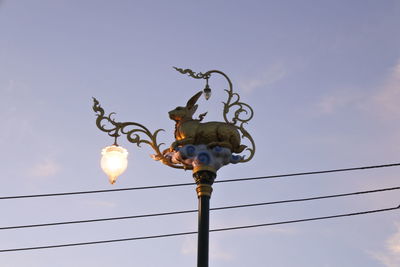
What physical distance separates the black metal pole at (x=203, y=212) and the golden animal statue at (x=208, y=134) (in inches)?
21.7

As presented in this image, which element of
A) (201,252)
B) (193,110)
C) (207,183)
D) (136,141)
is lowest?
(201,252)

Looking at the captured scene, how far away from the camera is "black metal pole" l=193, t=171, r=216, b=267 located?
9.90 metres

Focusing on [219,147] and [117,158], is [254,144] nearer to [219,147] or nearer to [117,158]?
[219,147]

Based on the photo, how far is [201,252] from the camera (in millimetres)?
9914

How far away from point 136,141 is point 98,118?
852 millimetres

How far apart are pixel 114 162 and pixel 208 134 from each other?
1726 millimetres

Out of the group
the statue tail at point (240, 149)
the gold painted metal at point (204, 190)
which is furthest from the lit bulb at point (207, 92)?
the gold painted metal at point (204, 190)

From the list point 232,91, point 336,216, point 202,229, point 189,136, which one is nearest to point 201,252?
point 202,229

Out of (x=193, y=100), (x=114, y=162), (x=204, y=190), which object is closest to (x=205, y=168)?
(x=204, y=190)

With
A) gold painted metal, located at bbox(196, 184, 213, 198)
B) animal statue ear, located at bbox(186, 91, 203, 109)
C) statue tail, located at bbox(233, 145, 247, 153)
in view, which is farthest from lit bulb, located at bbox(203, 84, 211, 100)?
gold painted metal, located at bbox(196, 184, 213, 198)

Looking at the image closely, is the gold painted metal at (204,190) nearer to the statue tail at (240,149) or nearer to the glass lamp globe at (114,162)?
the statue tail at (240,149)

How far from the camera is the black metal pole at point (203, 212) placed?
9.90 m

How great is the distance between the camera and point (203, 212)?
10.5 meters

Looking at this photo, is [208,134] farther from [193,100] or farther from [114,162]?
[114,162]
